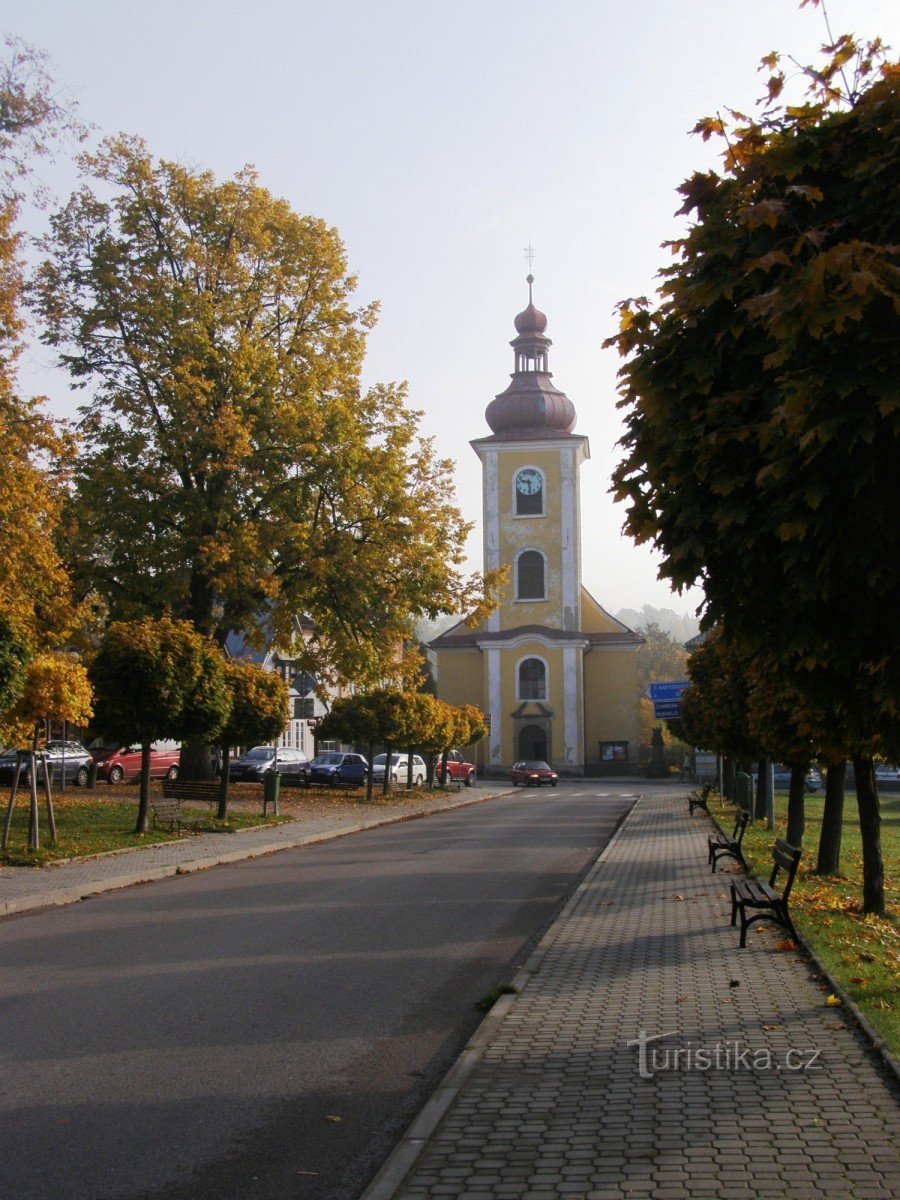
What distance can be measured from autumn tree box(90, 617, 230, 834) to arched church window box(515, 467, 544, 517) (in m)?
52.3

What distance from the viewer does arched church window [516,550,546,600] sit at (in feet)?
244

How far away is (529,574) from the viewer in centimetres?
7456

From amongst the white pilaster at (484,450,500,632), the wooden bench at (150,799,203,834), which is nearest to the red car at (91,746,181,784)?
the wooden bench at (150,799,203,834)

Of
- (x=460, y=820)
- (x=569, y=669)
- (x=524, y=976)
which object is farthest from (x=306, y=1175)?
(x=569, y=669)

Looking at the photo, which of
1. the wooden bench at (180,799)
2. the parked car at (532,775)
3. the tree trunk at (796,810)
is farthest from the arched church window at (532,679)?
the tree trunk at (796,810)

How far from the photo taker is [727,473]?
20.3ft

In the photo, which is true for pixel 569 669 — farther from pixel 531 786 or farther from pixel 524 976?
pixel 524 976

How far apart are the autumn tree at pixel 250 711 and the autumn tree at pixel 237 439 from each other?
369cm

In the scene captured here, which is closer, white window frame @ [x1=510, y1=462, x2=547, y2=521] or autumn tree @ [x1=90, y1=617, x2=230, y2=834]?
autumn tree @ [x1=90, y1=617, x2=230, y2=834]

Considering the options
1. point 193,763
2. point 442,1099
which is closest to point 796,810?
point 442,1099

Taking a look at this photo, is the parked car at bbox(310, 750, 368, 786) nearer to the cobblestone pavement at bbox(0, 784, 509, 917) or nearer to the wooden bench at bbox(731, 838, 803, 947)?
the cobblestone pavement at bbox(0, 784, 509, 917)

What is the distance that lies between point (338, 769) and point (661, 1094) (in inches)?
1637

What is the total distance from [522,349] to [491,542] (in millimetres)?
12673

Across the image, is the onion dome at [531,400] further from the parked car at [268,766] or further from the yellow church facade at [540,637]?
the parked car at [268,766]
